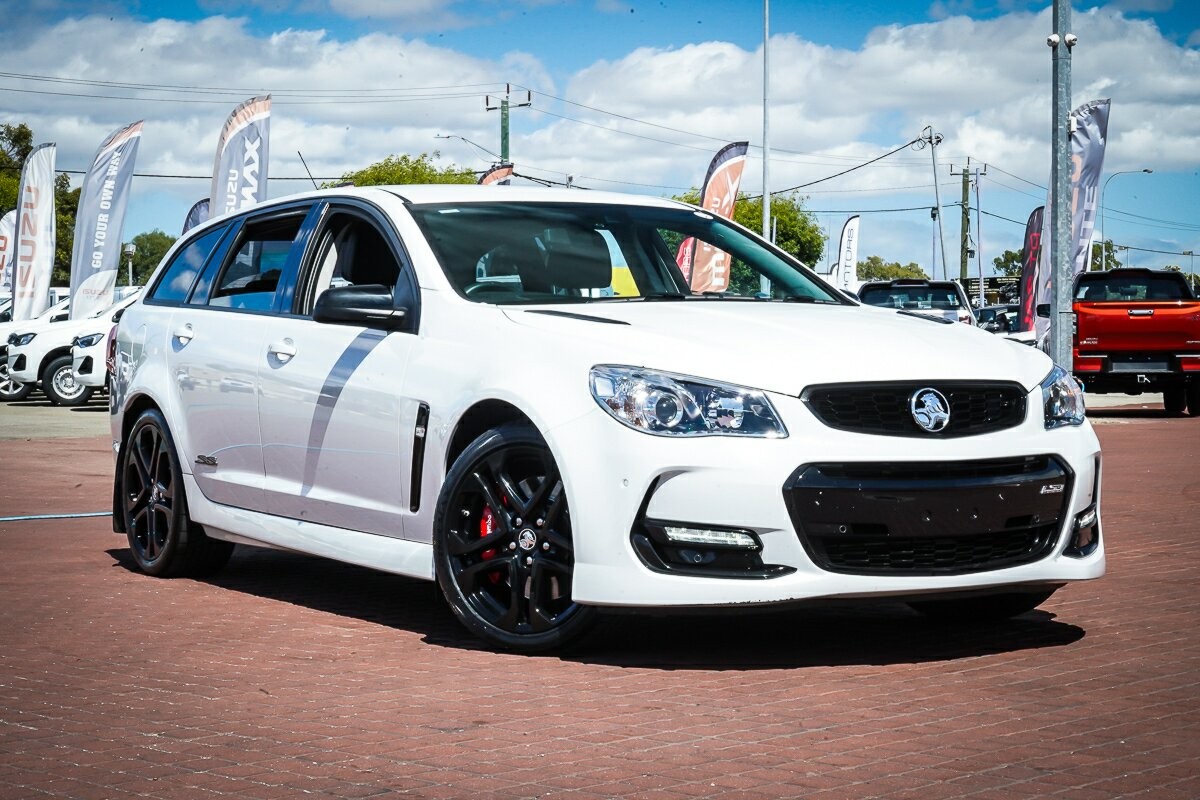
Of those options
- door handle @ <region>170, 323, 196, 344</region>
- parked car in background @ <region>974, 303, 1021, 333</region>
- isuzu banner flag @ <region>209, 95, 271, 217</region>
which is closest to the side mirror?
door handle @ <region>170, 323, 196, 344</region>

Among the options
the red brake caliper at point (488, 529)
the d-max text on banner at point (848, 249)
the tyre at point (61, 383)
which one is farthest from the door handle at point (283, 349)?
the d-max text on banner at point (848, 249)

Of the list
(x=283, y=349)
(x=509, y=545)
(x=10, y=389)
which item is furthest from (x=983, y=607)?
(x=10, y=389)

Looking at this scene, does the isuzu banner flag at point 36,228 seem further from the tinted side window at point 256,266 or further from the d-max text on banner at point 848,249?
the tinted side window at point 256,266

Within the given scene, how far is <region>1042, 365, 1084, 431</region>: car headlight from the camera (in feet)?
19.1

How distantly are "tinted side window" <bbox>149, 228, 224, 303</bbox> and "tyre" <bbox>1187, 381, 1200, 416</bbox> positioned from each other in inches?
759

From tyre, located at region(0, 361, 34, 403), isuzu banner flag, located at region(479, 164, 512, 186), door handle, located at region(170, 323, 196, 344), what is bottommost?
tyre, located at region(0, 361, 34, 403)

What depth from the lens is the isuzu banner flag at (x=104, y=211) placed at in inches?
1158

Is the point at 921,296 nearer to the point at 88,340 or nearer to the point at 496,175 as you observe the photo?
the point at 496,175

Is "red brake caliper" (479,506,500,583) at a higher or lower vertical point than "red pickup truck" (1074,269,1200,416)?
lower

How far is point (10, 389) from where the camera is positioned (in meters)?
28.2

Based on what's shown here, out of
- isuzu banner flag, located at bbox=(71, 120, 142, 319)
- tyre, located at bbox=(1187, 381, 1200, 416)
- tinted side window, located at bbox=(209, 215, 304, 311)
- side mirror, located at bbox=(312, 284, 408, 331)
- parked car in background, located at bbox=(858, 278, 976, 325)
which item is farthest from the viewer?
isuzu banner flag, located at bbox=(71, 120, 142, 319)

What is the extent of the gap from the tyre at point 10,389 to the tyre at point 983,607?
23667 mm

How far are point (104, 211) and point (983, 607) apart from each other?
26074 mm

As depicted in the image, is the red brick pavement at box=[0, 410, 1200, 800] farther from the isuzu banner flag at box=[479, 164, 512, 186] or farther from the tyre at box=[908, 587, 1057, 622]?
the isuzu banner flag at box=[479, 164, 512, 186]
